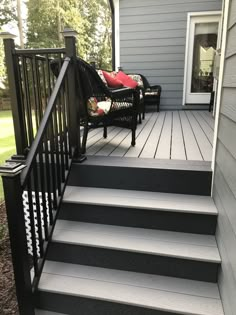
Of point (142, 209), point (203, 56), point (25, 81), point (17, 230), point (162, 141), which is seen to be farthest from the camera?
point (203, 56)

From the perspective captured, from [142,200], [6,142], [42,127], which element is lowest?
[6,142]

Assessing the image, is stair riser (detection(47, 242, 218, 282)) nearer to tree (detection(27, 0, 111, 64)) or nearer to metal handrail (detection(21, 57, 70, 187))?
metal handrail (detection(21, 57, 70, 187))

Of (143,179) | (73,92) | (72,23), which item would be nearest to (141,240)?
(143,179)

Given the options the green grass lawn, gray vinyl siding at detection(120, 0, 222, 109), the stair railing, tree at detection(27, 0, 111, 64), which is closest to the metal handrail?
the stair railing

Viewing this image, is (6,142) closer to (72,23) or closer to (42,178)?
(42,178)

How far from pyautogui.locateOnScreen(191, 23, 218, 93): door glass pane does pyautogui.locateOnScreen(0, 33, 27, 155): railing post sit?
432 centimetres

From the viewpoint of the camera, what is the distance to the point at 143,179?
2.15 meters

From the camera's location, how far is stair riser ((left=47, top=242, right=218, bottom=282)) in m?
1.74

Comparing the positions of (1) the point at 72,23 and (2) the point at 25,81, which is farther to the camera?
(1) the point at 72,23

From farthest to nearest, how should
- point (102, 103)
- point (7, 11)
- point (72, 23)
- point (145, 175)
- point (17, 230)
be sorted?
1. point (7, 11)
2. point (72, 23)
3. point (102, 103)
4. point (145, 175)
5. point (17, 230)

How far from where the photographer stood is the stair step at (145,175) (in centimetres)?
206

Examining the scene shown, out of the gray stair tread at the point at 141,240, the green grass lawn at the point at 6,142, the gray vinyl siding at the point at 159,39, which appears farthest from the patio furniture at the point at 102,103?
the gray vinyl siding at the point at 159,39

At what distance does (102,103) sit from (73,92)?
2.26 feet

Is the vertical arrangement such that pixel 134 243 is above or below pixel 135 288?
above
